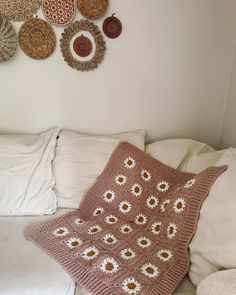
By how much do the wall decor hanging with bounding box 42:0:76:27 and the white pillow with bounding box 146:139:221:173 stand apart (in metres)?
0.88

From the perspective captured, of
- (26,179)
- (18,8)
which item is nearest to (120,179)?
(26,179)

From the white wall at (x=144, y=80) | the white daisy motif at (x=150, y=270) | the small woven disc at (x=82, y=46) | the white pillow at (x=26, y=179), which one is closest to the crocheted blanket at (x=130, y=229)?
the white daisy motif at (x=150, y=270)

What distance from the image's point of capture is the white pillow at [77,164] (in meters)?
1.58

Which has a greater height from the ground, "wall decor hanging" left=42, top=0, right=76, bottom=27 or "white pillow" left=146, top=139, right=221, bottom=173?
"wall decor hanging" left=42, top=0, right=76, bottom=27

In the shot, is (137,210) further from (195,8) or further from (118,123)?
(195,8)

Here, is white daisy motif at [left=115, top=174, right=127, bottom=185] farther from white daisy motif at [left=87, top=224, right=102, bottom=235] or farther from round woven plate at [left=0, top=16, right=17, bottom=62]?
round woven plate at [left=0, top=16, right=17, bottom=62]

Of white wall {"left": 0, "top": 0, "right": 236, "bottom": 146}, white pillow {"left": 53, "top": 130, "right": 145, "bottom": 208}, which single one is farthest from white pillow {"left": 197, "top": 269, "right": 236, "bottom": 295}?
white wall {"left": 0, "top": 0, "right": 236, "bottom": 146}

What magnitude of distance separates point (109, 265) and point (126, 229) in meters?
0.26

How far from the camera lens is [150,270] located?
1.14m

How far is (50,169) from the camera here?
158cm

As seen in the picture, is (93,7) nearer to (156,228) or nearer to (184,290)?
(156,228)

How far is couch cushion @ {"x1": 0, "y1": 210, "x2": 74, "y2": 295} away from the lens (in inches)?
41.6

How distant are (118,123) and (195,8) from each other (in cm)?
81

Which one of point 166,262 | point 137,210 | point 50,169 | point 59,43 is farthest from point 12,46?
point 166,262
